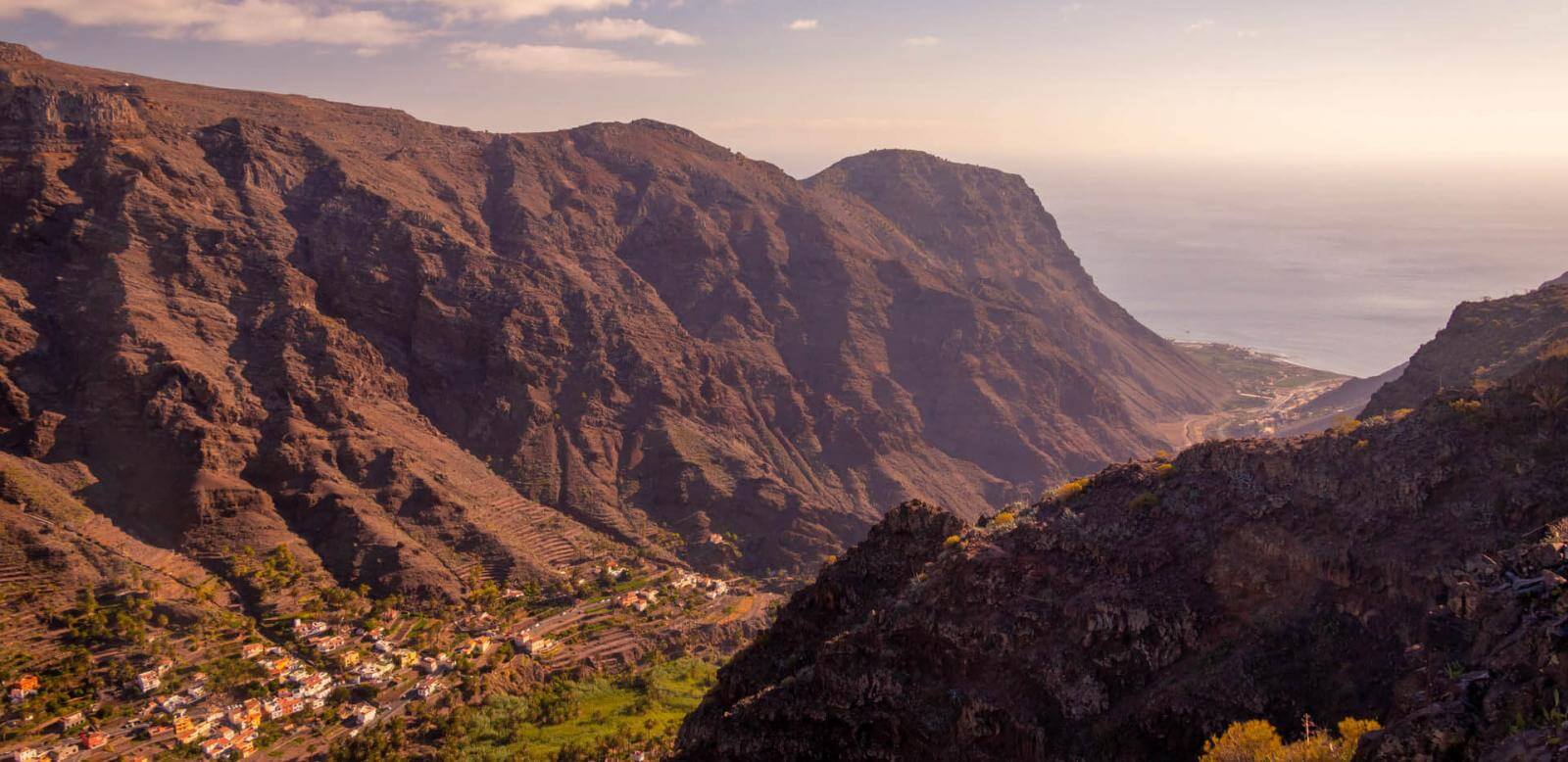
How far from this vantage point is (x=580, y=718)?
59.8m

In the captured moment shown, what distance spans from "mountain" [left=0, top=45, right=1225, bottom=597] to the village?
15.9 feet

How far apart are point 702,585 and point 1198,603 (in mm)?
61171

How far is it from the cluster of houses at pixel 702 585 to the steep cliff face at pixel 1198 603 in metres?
50.6

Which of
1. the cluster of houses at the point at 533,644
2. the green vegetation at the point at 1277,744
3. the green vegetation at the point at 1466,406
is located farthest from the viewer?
the cluster of houses at the point at 533,644

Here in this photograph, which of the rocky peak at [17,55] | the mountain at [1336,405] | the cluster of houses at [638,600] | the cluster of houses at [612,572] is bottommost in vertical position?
the cluster of houses at [638,600]

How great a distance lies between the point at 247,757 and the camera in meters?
51.4

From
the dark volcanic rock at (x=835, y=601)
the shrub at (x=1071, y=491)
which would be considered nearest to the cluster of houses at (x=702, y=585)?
the dark volcanic rock at (x=835, y=601)

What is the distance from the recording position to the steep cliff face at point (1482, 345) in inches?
2480

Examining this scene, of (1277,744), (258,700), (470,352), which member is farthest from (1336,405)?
(258,700)

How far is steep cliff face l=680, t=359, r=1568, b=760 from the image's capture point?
2145cm

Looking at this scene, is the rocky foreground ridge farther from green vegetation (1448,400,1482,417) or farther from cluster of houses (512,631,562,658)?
cluster of houses (512,631,562,658)

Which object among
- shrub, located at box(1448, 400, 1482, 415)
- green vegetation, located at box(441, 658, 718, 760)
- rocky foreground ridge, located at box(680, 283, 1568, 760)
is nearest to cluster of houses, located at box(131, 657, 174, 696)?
green vegetation, located at box(441, 658, 718, 760)

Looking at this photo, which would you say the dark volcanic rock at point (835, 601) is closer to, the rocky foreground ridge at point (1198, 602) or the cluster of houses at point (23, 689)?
the rocky foreground ridge at point (1198, 602)

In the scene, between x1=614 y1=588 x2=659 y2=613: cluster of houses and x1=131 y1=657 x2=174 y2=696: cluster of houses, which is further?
x1=614 y1=588 x2=659 y2=613: cluster of houses
